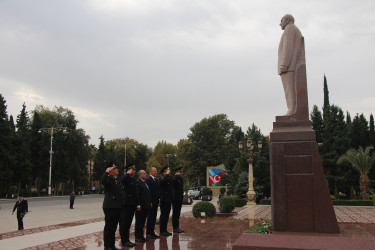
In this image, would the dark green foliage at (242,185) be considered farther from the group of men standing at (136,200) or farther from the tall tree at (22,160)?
the tall tree at (22,160)

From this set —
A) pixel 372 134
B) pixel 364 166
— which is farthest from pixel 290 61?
pixel 372 134

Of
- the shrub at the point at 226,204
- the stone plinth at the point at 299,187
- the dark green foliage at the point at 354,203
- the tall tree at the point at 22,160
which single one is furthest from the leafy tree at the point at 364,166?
the tall tree at the point at 22,160

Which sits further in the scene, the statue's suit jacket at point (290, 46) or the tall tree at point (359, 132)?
the tall tree at point (359, 132)

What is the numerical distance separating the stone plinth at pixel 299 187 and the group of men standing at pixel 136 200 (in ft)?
10.1

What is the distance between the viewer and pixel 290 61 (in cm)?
795

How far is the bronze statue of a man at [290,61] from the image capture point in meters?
7.93

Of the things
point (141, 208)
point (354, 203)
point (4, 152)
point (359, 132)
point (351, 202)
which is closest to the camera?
point (141, 208)

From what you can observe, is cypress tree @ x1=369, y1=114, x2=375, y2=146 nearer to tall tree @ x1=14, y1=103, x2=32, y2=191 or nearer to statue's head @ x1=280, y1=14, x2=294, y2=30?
statue's head @ x1=280, y1=14, x2=294, y2=30

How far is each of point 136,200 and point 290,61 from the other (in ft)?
16.4

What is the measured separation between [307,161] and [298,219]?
124cm

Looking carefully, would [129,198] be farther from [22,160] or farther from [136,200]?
[22,160]

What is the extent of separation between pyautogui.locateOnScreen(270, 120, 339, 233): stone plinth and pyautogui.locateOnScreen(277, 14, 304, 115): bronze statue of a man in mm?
929

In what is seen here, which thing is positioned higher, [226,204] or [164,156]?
[164,156]

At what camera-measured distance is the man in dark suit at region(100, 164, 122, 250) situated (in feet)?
21.6
